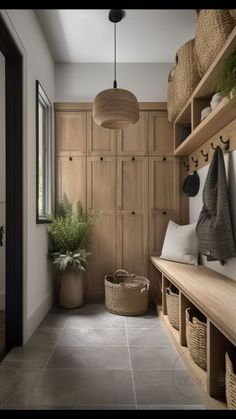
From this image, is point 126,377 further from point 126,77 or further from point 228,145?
point 126,77

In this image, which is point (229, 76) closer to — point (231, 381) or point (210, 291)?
point (210, 291)

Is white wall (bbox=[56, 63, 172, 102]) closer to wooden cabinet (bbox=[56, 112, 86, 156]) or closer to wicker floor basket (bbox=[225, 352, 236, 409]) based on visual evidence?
wooden cabinet (bbox=[56, 112, 86, 156])

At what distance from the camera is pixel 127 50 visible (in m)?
3.34

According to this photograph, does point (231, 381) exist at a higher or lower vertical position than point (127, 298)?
higher

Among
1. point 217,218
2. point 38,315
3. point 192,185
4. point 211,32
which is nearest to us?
point 211,32

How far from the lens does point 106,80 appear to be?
364 centimetres

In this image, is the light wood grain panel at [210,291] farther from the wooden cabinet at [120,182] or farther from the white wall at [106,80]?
the white wall at [106,80]

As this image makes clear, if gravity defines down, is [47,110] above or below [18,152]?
above

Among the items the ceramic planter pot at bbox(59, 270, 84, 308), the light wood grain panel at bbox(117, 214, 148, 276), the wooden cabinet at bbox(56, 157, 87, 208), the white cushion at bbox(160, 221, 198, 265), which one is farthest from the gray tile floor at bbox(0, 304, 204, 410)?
the wooden cabinet at bbox(56, 157, 87, 208)

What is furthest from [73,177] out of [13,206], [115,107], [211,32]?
[211,32]

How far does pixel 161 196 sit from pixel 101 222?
2.55ft

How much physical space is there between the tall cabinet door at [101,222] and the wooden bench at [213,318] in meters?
1.28

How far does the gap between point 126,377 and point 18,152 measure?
5.74 feet
